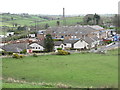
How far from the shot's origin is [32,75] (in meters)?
11.5

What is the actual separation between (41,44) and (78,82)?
1253 centimetres

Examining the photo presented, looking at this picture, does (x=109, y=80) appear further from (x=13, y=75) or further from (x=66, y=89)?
(x=13, y=75)

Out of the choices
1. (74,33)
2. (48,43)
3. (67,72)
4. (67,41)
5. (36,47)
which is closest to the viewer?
(67,72)

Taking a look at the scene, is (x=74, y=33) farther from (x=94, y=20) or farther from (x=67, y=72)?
(x=67, y=72)

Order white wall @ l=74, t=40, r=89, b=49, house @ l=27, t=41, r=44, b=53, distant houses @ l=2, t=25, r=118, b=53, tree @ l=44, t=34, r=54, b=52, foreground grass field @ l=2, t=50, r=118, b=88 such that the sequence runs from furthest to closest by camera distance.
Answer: white wall @ l=74, t=40, r=89, b=49
house @ l=27, t=41, r=44, b=53
distant houses @ l=2, t=25, r=118, b=53
tree @ l=44, t=34, r=54, b=52
foreground grass field @ l=2, t=50, r=118, b=88

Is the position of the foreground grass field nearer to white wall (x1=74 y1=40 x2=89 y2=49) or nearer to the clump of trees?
white wall (x1=74 y1=40 x2=89 y2=49)

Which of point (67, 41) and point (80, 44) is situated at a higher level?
point (67, 41)

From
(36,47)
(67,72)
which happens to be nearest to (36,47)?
(36,47)

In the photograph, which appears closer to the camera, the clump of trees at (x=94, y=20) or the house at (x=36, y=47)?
the house at (x=36, y=47)

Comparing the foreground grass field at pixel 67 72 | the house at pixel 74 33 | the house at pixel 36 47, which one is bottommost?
the foreground grass field at pixel 67 72

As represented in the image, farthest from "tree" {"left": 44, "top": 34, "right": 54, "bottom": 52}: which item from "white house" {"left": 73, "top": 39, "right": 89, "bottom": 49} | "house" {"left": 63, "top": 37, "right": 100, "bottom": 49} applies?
"white house" {"left": 73, "top": 39, "right": 89, "bottom": 49}

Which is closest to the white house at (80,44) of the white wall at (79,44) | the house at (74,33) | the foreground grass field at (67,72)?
the white wall at (79,44)

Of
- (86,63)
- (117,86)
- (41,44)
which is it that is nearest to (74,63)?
(86,63)

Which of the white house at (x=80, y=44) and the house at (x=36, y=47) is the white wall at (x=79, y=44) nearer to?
the white house at (x=80, y=44)
